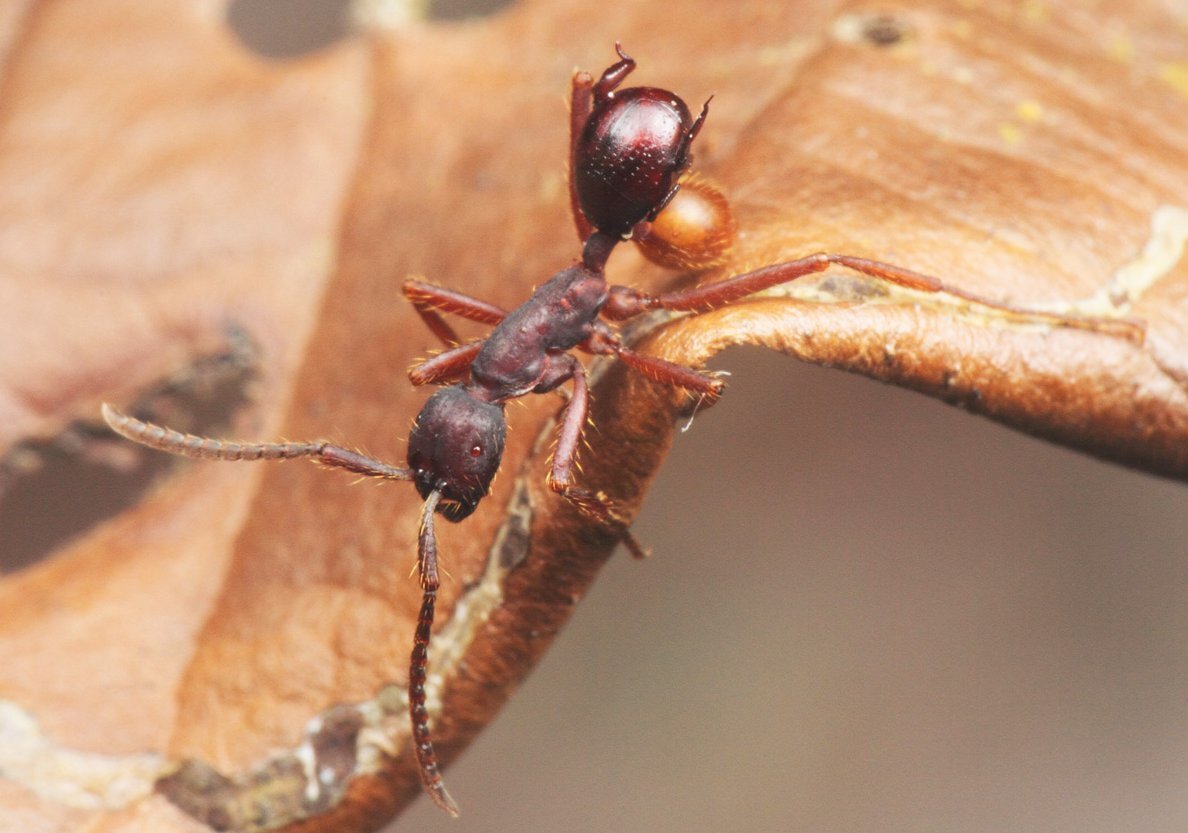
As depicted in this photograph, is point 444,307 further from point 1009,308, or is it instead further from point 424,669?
point 1009,308

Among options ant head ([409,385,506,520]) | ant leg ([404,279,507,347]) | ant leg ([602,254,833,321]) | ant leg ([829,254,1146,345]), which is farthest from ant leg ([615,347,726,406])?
ant leg ([404,279,507,347])

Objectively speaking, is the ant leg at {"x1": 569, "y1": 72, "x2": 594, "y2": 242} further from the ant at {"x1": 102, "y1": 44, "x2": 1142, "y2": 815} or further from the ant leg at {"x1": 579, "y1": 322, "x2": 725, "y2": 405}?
the ant leg at {"x1": 579, "y1": 322, "x2": 725, "y2": 405}

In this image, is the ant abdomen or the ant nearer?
the ant

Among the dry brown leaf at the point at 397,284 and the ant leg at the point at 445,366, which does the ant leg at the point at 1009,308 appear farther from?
the ant leg at the point at 445,366

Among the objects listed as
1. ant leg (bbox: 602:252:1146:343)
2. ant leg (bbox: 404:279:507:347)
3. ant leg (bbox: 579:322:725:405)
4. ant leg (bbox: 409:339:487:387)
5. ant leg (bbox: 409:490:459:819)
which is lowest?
ant leg (bbox: 409:490:459:819)

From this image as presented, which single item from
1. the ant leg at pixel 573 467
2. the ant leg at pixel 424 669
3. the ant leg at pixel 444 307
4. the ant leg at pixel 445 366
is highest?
the ant leg at pixel 573 467

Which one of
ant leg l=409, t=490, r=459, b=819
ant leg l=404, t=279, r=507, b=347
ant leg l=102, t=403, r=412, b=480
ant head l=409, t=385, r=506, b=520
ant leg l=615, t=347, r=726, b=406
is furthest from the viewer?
→ ant leg l=404, t=279, r=507, b=347

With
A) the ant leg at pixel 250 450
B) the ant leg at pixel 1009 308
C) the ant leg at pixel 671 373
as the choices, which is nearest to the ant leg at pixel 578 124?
the ant leg at pixel 671 373

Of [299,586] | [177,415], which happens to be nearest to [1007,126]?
[299,586]
